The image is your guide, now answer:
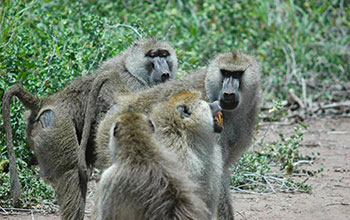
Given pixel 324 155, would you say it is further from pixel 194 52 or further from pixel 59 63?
pixel 59 63

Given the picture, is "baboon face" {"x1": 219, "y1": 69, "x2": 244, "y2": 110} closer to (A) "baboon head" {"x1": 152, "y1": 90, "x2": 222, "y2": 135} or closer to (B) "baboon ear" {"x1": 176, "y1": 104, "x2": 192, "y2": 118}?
(A) "baboon head" {"x1": 152, "y1": 90, "x2": 222, "y2": 135}

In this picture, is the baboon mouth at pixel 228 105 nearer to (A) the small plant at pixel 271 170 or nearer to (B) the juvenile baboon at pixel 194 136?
(B) the juvenile baboon at pixel 194 136

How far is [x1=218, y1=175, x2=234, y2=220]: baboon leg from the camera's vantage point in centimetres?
516

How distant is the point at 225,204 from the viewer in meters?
5.17

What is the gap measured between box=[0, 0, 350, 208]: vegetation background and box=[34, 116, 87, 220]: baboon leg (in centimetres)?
85

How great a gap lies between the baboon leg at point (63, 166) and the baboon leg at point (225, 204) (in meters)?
1.16

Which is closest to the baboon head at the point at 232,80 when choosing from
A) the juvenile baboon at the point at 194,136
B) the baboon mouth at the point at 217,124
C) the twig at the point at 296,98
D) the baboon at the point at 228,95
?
the baboon at the point at 228,95

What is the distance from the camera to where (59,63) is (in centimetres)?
669

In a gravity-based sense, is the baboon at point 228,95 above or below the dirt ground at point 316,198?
above

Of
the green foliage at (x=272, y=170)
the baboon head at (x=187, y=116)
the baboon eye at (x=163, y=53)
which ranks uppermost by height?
the baboon head at (x=187, y=116)

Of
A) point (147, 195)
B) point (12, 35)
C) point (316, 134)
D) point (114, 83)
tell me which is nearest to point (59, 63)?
point (12, 35)

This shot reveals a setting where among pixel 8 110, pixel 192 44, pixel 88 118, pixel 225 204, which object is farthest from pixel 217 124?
pixel 192 44

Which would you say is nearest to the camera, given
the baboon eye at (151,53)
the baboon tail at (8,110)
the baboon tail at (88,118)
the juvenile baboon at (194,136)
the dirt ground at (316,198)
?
the juvenile baboon at (194,136)

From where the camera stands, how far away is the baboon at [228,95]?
504cm
